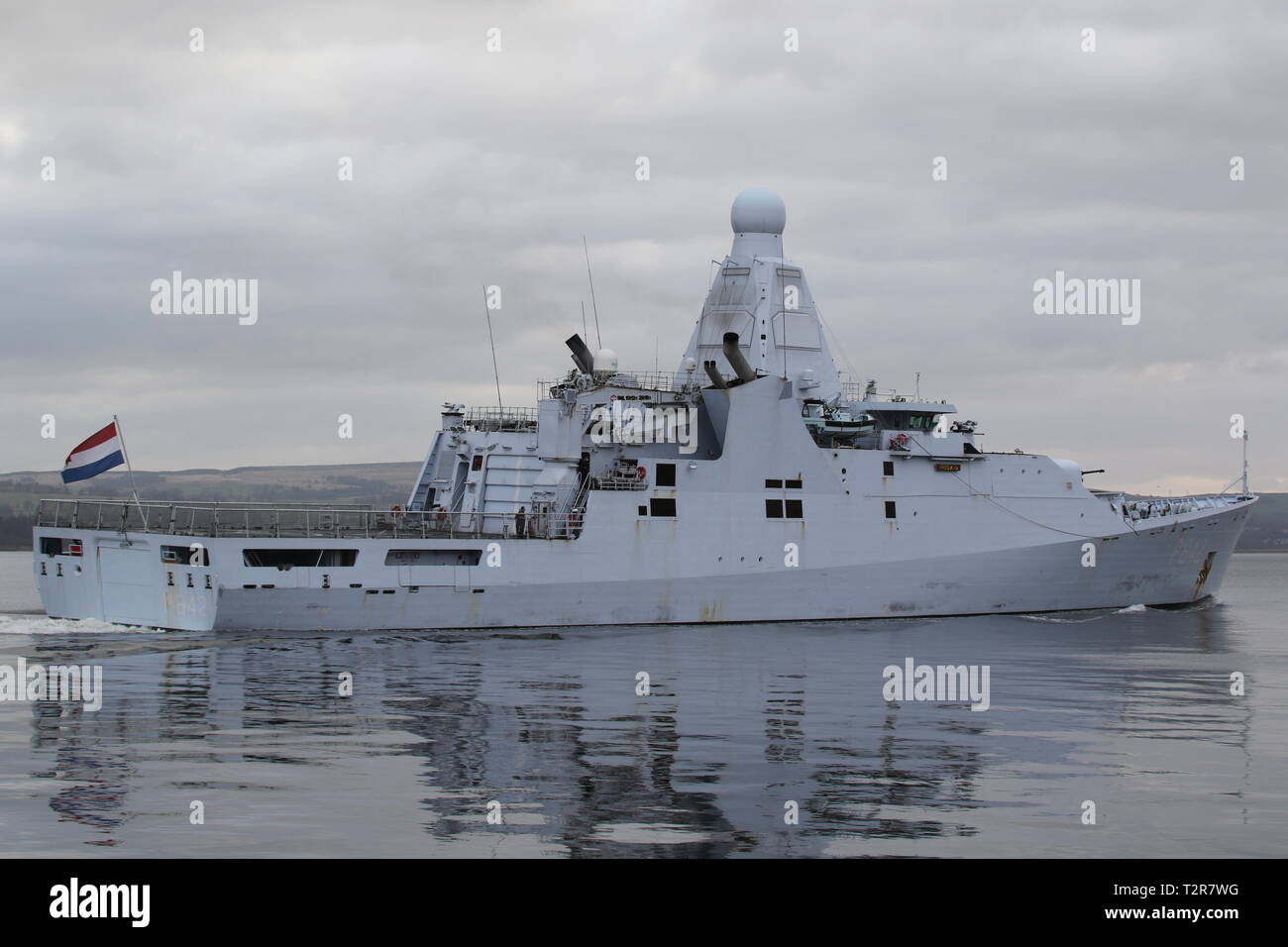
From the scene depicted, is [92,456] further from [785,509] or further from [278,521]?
[785,509]

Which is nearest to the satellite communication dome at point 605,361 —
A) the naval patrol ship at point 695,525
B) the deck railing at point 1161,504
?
the naval patrol ship at point 695,525

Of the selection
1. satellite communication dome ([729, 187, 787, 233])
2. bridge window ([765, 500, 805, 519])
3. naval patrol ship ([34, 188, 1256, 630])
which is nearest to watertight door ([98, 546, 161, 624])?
naval patrol ship ([34, 188, 1256, 630])

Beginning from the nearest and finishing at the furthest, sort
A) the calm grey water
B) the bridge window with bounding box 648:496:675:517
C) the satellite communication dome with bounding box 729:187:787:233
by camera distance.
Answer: the calm grey water
the bridge window with bounding box 648:496:675:517
the satellite communication dome with bounding box 729:187:787:233

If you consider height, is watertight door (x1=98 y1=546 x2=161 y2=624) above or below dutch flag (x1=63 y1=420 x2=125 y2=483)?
below

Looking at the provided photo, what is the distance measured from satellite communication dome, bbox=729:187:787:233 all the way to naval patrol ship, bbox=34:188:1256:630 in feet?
0.17

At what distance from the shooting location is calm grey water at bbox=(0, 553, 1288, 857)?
1034cm

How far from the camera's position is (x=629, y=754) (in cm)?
1388

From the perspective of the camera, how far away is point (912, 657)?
23375 mm

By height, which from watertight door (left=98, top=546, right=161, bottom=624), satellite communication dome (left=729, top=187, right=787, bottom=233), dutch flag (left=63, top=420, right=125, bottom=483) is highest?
satellite communication dome (left=729, top=187, right=787, bottom=233)

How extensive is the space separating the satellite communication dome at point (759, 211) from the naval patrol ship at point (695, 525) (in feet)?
0.17

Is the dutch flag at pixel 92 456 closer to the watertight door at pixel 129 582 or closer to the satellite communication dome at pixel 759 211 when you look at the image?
the watertight door at pixel 129 582

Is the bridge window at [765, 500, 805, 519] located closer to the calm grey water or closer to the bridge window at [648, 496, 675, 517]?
the bridge window at [648, 496, 675, 517]
